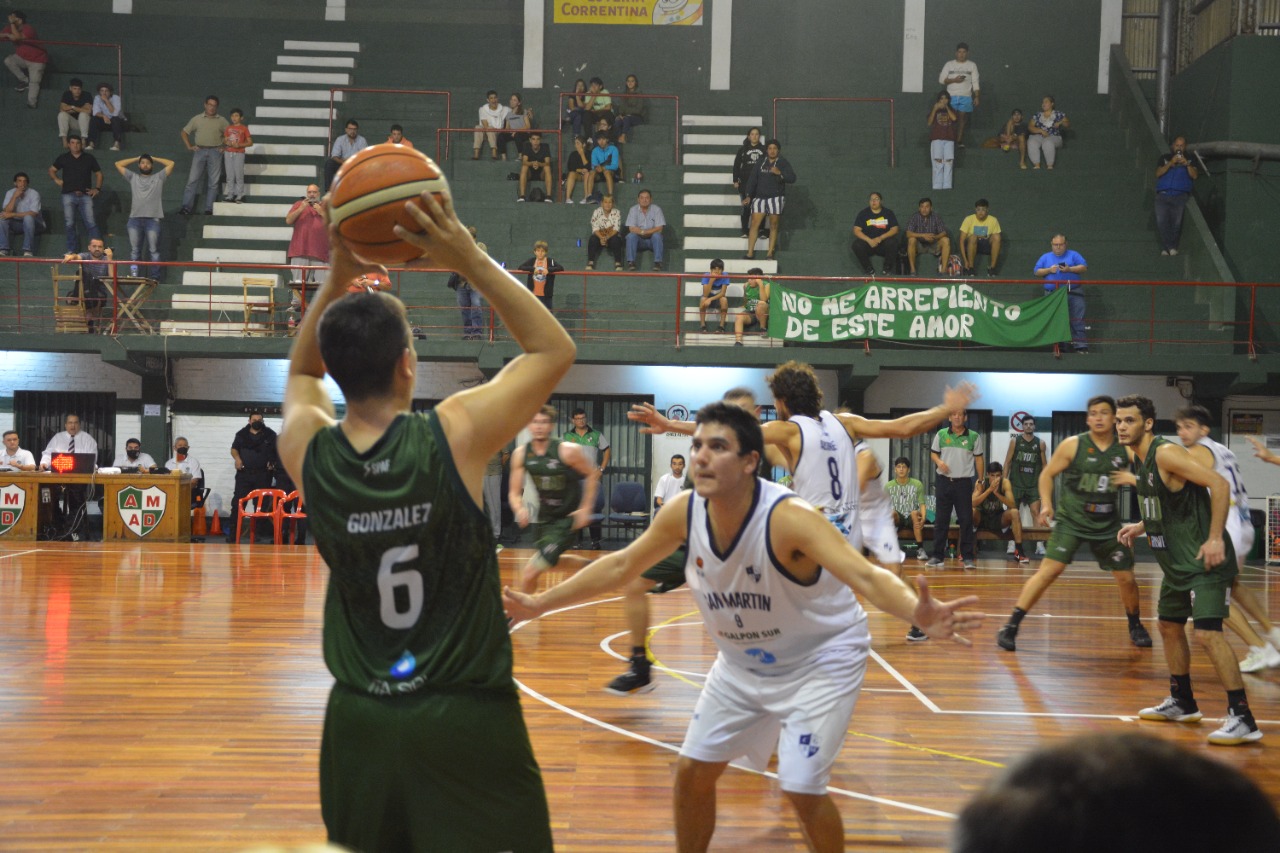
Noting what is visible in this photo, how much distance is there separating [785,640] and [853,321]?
13292mm

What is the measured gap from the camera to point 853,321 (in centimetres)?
1664

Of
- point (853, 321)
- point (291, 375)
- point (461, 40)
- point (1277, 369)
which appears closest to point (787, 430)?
point (291, 375)

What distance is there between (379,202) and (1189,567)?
219 inches

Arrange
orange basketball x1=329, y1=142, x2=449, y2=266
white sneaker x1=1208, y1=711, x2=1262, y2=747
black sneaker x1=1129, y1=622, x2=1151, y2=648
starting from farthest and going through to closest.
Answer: black sneaker x1=1129, y1=622, x2=1151, y2=648
white sneaker x1=1208, y1=711, x2=1262, y2=747
orange basketball x1=329, y1=142, x2=449, y2=266

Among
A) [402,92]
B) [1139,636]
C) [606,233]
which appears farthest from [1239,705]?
[402,92]

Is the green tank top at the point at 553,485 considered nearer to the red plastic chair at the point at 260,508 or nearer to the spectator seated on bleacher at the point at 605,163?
the red plastic chair at the point at 260,508

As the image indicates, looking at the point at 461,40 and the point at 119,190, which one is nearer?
the point at 119,190

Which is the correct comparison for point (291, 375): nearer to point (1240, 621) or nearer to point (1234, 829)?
→ point (1234, 829)

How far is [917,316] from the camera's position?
16.6 metres

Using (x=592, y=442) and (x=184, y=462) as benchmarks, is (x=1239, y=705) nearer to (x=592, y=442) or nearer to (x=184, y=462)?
(x=592, y=442)

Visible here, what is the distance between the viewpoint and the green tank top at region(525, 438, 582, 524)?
28.6ft

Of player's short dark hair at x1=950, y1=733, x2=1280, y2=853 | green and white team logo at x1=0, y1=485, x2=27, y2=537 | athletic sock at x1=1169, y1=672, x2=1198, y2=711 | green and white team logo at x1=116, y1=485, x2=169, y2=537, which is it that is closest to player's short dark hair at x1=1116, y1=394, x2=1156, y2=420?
athletic sock at x1=1169, y1=672, x2=1198, y2=711

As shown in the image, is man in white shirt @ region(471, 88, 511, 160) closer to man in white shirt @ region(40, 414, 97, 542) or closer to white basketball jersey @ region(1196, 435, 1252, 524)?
man in white shirt @ region(40, 414, 97, 542)

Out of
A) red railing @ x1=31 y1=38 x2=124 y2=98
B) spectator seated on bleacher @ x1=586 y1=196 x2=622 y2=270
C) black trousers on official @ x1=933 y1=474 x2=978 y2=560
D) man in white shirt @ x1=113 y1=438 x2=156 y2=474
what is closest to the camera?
black trousers on official @ x1=933 y1=474 x2=978 y2=560
